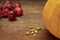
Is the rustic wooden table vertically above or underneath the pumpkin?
underneath

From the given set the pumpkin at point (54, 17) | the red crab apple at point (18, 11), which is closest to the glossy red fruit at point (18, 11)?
the red crab apple at point (18, 11)

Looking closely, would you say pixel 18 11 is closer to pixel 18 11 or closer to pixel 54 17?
pixel 18 11

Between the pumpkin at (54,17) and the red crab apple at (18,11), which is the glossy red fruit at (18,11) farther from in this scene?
the pumpkin at (54,17)

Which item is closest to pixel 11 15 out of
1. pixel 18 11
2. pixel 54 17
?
pixel 18 11

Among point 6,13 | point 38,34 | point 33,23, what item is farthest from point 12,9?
point 38,34

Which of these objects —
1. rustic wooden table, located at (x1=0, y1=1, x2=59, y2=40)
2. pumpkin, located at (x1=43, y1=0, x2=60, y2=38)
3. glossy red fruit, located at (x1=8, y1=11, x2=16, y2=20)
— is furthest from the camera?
glossy red fruit, located at (x1=8, y1=11, x2=16, y2=20)

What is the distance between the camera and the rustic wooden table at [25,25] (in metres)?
0.92

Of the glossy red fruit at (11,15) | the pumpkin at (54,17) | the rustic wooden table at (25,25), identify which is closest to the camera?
the pumpkin at (54,17)

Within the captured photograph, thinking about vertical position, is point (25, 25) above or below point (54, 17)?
below

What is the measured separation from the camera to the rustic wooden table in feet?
3.03

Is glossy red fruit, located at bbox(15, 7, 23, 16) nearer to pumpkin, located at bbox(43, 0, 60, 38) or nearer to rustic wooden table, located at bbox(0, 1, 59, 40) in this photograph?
rustic wooden table, located at bbox(0, 1, 59, 40)

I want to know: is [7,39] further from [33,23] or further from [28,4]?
[28,4]

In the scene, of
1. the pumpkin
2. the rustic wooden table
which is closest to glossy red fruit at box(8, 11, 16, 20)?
the rustic wooden table

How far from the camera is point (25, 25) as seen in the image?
103 centimetres
